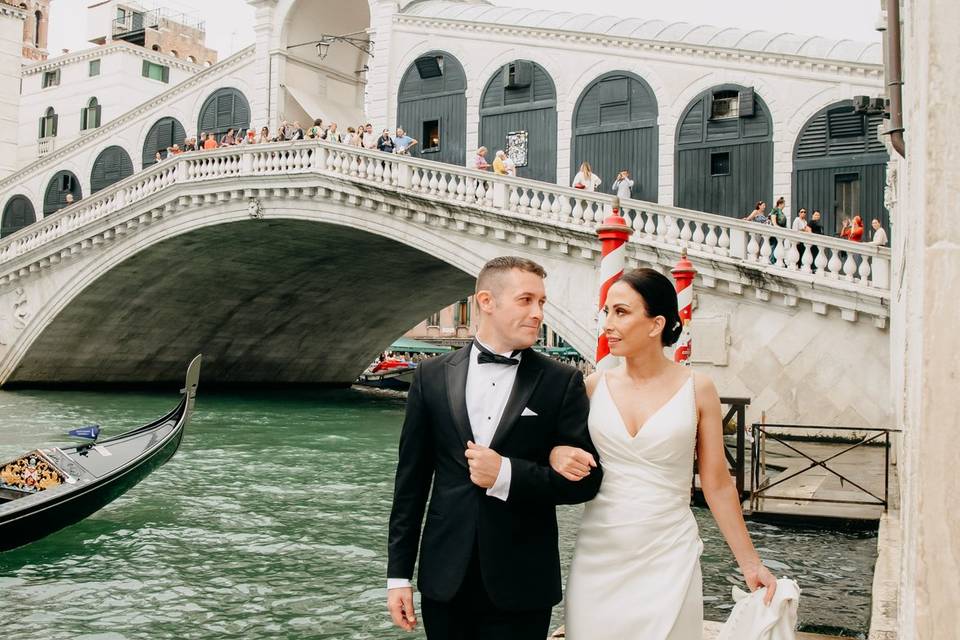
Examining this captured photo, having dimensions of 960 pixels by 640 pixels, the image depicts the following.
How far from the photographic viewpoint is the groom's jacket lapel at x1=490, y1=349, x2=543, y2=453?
6.88 ft

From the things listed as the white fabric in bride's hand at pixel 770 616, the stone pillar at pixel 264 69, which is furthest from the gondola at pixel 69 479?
the stone pillar at pixel 264 69

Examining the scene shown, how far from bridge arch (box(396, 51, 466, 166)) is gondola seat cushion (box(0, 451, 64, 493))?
1078cm

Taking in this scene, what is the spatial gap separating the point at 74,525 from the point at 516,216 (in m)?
7.62

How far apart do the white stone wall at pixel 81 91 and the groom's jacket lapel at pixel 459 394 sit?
27.1 m

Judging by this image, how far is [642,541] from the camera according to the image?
2129mm

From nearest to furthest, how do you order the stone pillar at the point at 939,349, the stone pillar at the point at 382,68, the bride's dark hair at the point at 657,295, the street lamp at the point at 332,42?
1. the stone pillar at the point at 939,349
2. the bride's dark hair at the point at 657,295
3. the stone pillar at the point at 382,68
4. the street lamp at the point at 332,42

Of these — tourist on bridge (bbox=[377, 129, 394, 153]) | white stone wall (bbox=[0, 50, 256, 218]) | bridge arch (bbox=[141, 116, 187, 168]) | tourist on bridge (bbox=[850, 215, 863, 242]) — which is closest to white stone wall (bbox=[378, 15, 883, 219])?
tourist on bridge (bbox=[377, 129, 394, 153])

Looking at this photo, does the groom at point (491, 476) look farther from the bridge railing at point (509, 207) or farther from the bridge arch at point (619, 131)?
the bridge arch at point (619, 131)

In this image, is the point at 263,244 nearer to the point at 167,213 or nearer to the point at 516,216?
the point at 167,213

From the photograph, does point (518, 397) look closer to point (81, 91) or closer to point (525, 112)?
point (525, 112)

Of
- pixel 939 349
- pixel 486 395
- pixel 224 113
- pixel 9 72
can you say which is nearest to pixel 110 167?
pixel 224 113

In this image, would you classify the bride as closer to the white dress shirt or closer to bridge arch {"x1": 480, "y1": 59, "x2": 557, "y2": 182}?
the white dress shirt

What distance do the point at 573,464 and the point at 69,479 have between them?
560 cm

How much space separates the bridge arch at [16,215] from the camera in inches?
944
